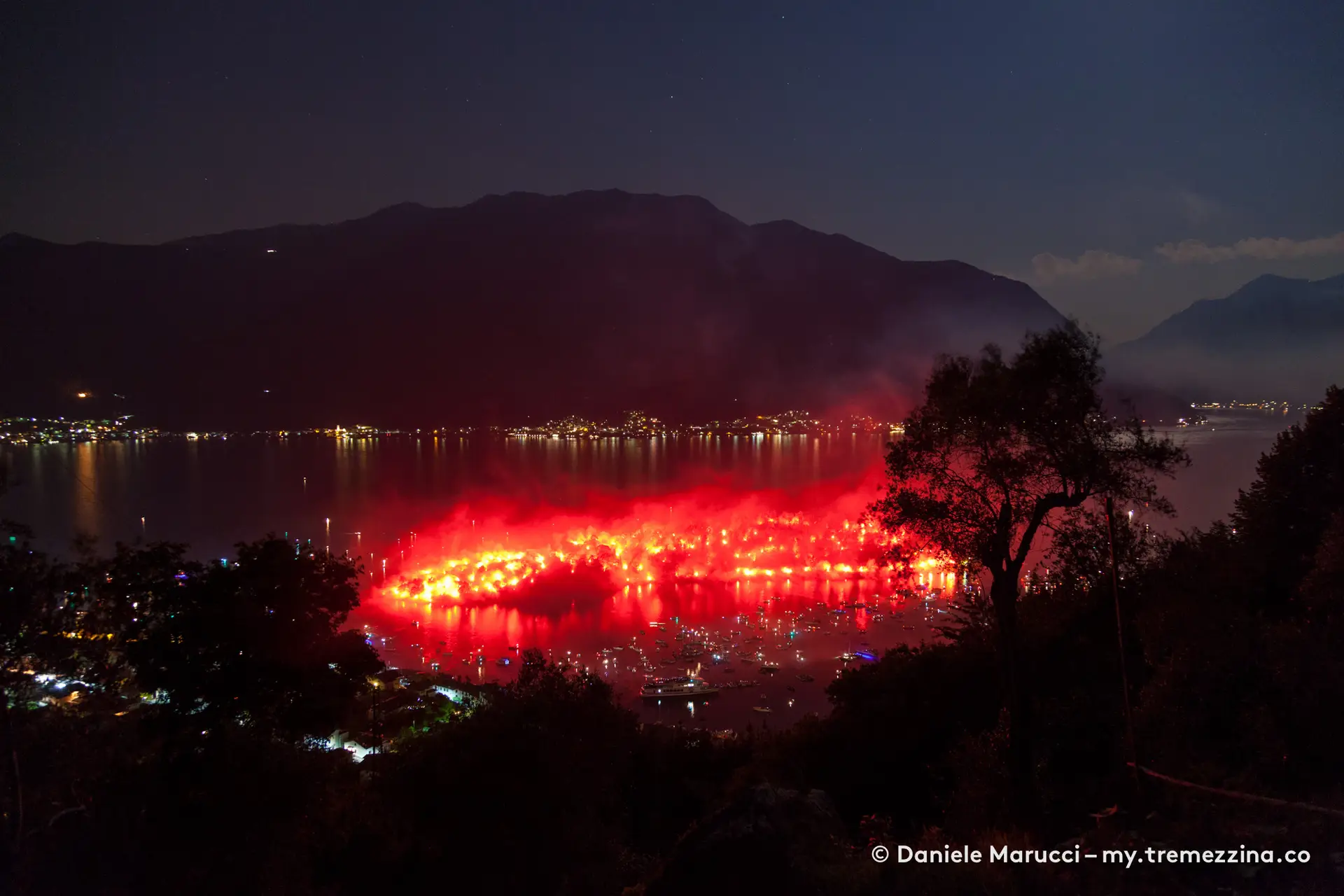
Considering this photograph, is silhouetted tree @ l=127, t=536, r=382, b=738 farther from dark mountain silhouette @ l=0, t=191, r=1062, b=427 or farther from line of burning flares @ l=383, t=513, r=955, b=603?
dark mountain silhouette @ l=0, t=191, r=1062, b=427

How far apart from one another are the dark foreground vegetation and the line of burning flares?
27698 millimetres

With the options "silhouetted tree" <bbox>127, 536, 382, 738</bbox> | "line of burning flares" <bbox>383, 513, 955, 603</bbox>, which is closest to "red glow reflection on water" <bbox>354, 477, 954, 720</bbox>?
"line of burning flares" <bbox>383, 513, 955, 603</bbox>

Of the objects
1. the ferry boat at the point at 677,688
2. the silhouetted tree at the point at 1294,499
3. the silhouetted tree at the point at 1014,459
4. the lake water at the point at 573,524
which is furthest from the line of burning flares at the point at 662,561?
the silhouetted tree at the point at 1014,459

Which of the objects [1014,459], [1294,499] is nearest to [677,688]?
[1294,499]

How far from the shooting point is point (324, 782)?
6.10m

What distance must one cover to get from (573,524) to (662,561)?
34.3 ft

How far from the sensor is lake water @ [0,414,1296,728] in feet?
83.8

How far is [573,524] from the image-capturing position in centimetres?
4803

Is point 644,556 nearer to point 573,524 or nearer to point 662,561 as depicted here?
point 662,561

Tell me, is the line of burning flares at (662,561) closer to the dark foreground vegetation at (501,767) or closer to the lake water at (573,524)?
the lake water at (573,524)

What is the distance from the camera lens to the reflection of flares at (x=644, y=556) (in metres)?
35.6

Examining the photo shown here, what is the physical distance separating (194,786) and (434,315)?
546 ft

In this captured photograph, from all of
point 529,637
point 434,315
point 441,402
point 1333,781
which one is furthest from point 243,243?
point 1333,781

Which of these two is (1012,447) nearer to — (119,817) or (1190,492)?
(119,817)
